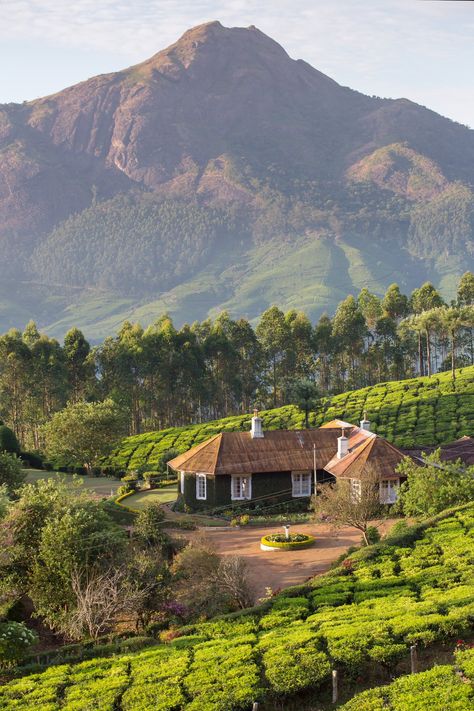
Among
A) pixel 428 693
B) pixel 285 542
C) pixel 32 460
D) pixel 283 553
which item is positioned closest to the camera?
pixel 428 693

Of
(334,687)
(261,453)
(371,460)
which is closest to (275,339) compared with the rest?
(261,453)

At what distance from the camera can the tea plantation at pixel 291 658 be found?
2103 centimetres

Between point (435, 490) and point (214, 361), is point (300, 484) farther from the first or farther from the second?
point (214, 361)

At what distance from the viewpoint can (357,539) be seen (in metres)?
40.5

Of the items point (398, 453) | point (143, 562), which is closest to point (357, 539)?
point (398, 453)

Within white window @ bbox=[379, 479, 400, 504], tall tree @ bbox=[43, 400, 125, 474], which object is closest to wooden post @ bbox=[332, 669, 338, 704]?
white window @ bbox=[379, 479, 400, 504]

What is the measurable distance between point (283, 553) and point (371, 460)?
954cm

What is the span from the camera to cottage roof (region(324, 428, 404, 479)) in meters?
45.2

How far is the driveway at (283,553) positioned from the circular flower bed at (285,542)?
268mm

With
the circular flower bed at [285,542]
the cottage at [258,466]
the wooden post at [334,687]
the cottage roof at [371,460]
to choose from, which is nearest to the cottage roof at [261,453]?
the cottage at [258,466]

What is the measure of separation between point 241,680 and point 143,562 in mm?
10244

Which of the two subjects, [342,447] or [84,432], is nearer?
[342,447]

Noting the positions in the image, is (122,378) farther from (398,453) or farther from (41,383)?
(398,453)

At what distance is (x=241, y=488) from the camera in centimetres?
4959
